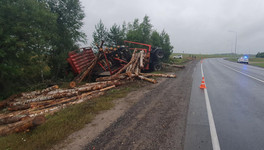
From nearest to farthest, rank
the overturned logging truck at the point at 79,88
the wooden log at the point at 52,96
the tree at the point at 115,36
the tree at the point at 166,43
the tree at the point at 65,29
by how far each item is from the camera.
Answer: the overturned logging truck at the point at 79,88
the wooden log at the point at 52,96
the tree at the point at 65,29
the tree at the point at 115,36
the tree at the point at 166,43

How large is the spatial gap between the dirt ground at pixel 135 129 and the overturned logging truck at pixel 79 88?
4.07 feet

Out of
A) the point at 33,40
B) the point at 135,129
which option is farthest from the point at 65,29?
the point at 135,129

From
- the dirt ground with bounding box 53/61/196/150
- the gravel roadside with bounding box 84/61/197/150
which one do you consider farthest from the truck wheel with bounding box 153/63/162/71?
the gravel roadside with bounding box 84/61/197/150

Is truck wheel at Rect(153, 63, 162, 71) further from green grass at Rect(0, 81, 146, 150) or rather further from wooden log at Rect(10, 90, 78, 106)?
green grass at Rect(0, 81, 146, 150)

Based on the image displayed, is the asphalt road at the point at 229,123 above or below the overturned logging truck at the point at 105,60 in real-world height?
below

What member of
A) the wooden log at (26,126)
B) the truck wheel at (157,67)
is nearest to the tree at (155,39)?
the truck wheel at (157,67)

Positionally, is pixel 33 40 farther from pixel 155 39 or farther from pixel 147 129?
pixel 155 39

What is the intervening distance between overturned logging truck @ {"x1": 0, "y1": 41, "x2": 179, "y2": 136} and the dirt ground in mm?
1242

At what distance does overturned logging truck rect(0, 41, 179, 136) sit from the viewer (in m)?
4.39

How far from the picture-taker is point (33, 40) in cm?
815

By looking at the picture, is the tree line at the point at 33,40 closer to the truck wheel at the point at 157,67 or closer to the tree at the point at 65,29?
the tree at the point at 65,29

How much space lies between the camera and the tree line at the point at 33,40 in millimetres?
7441

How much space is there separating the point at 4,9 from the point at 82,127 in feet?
27.3

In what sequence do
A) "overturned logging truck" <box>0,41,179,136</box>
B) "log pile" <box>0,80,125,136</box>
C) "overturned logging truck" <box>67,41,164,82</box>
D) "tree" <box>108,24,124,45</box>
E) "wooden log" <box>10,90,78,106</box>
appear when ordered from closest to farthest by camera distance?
"overturned logging truck" <box>0,41,179,136</box>
"log pile" <box>0,80,125,136</box>
"wooden log" <box>10,90,78,106</box>
"overturned logging truck" <box>67,41,164,82</box>
"tree" <box>108,24,124,45</box>
